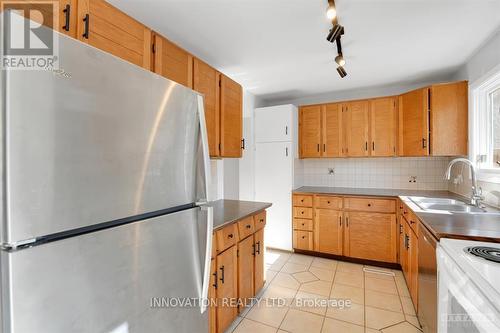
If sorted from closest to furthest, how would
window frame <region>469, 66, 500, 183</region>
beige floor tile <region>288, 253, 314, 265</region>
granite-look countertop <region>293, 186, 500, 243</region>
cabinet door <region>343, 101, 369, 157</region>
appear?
granite-look countertop <region>293, 186, 500, 243</region>, window frame <region>469, 66, 500, 183</region>, beige floor tile <region>288, 253, 314, 265</region>, cabinet door <region>343, 101, 369, 157</region>

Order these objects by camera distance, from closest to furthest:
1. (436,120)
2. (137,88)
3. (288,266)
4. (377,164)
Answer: (137,88), (436,120), (288,266), (377,164)

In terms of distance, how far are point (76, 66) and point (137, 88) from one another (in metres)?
0.20

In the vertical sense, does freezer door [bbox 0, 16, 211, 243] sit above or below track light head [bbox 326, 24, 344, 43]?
below

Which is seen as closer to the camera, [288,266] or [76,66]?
[76,66]

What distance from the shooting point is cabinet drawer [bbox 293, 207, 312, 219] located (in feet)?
11.1

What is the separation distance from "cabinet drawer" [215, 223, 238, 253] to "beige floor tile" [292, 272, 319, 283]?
1.25 meters

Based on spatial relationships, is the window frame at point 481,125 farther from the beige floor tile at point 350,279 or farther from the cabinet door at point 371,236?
the beige floor tile at point 350,279

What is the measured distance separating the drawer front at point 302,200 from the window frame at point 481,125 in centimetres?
178

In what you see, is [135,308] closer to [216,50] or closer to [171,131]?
[171,131]

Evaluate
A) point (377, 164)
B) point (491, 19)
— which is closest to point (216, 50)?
point (491, 19)

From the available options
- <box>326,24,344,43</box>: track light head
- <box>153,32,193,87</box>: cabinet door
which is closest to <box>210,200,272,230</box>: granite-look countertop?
<box>153,32,193,87</box>: cabinet door

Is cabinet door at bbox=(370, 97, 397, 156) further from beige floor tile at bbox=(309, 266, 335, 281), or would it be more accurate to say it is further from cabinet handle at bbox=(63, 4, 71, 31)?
cabinet handle at bbox=(63, 4, 71, 31)

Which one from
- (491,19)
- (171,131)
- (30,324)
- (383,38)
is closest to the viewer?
(30,324)

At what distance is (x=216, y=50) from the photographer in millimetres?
2246
